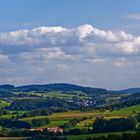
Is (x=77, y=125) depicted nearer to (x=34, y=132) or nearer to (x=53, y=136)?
(x=34, y=132)

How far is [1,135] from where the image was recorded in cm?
17288

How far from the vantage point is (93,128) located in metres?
175

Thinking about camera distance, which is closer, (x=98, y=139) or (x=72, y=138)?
(x=98, y=139)

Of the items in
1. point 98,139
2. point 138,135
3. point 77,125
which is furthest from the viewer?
point 77,125

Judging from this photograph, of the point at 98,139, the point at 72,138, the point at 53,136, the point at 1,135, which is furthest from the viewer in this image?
the point at 1,135

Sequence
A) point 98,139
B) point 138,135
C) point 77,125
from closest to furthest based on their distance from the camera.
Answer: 1. point 138,135
2. point 98,139
3. point 77,125

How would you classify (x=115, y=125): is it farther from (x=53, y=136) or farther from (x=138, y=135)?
(x=138, y=135)

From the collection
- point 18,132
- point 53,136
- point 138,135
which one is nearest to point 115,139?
point 138,135

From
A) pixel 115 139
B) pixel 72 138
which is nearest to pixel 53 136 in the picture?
pixel 72 138

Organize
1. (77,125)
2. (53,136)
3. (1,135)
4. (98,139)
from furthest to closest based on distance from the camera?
(77,125)
(1,135)
(53,136)
(98,139)

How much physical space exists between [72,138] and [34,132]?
32.9 metres

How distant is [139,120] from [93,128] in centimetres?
2590

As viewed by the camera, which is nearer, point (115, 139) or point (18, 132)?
point (115, 139)

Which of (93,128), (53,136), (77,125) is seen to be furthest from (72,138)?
(77,125)
